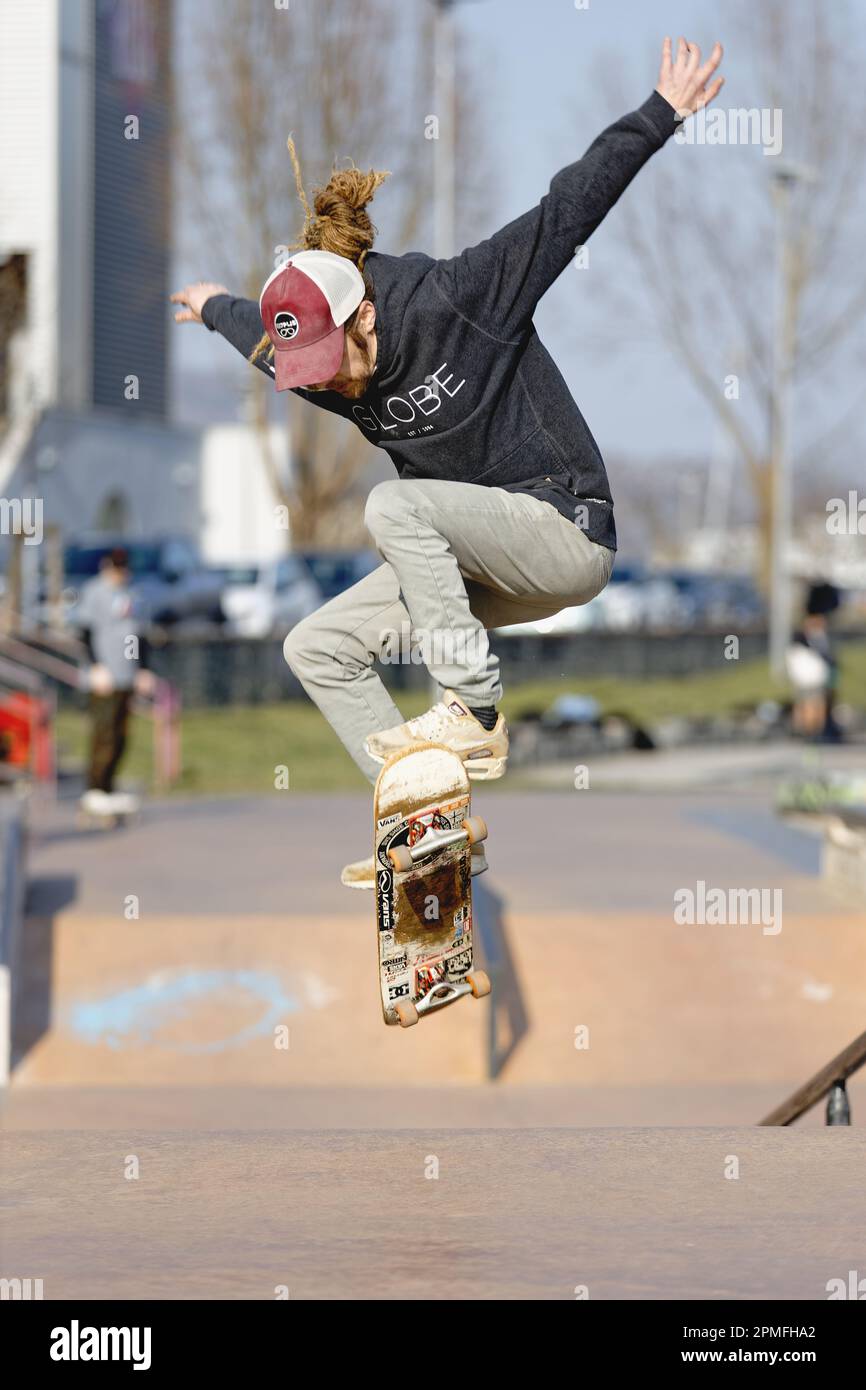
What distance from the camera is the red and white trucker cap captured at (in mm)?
4340

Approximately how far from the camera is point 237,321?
486cm

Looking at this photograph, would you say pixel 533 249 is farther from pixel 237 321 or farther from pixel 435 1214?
pixel 435 1214

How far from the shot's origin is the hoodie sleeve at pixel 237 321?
15.8 ft

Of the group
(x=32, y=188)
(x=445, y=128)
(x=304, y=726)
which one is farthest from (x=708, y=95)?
(x=32, y=188)

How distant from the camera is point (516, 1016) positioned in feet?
31.1

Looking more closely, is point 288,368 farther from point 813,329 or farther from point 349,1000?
point 813,329

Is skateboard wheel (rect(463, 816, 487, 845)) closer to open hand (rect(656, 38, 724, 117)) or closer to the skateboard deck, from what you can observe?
open hand (rect(656, 38, 724, 117))

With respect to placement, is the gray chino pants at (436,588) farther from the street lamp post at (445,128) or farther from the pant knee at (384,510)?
the street lamp post at (445,128)

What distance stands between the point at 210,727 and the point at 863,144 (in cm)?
1975

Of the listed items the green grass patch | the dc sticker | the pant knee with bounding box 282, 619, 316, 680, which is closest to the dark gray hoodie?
the dc sticker

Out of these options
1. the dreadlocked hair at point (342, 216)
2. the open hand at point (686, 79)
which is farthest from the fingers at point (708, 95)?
the dreadlocked hair at point (342, 216)

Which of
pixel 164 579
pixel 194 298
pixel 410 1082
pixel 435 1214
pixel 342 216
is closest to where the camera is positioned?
pixel 435 1214

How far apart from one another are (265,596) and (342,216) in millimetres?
25969

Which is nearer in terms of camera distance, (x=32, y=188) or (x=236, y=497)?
(x=32, y=188)
